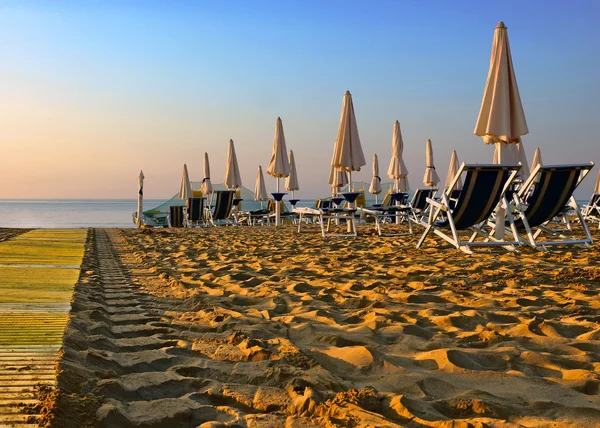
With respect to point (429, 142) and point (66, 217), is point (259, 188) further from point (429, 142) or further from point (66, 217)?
point (66, 217)

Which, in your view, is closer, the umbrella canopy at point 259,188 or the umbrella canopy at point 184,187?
the umbrella canopy at point 184,187

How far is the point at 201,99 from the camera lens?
74.5 ft

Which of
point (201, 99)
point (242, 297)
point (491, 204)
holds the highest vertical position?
point (201, 99)

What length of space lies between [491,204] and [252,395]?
4.44m

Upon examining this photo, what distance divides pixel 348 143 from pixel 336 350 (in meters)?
8.04

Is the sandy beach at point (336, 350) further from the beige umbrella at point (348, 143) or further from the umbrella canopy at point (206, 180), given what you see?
the umbrella canopy at point (206, 180)

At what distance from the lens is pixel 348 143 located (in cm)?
995

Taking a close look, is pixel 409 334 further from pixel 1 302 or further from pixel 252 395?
pixel 1 302

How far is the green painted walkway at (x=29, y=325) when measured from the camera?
1500mm

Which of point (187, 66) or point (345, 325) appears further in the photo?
point (187, 66)

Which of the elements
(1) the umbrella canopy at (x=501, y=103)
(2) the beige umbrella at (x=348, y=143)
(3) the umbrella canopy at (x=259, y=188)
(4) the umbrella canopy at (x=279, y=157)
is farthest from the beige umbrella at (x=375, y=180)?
(1) the umbrella canopy at (x=501, y=103)

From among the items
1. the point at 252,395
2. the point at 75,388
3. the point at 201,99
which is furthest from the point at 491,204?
the point at 201,99

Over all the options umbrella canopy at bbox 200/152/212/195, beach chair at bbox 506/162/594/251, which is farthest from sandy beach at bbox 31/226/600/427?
umbrella canopy at bbox 200/152/212/195

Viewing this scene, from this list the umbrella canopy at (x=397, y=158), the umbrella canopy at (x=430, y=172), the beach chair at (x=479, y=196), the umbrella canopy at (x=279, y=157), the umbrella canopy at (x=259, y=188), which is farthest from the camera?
the umbrella canopy at (x=259, y=188)
